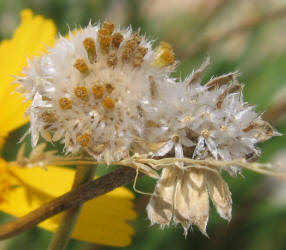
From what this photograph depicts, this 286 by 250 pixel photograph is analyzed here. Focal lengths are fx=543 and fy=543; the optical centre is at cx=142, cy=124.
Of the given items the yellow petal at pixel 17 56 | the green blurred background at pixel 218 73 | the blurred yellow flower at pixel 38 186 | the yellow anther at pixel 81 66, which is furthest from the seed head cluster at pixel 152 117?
the green blurred background at pixel 218 73

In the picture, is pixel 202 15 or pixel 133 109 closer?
pixel 133 109

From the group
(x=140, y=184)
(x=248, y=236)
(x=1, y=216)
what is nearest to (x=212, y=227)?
(x=248, y=236)

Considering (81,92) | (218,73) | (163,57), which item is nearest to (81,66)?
(81,92)

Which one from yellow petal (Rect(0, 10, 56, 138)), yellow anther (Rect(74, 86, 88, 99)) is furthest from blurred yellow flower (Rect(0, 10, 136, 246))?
yellow anther (Rect(74, 86, 88, 99))

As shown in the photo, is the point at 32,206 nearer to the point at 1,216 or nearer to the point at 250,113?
the point at 1,216

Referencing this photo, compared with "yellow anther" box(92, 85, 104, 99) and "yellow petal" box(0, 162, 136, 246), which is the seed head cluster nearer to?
"yellow anther" box(92, 85, 104, 99)

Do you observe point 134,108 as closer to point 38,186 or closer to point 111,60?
point 111,60

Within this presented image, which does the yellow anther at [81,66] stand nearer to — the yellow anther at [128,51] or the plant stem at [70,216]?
the yellow anther at [128,51]
